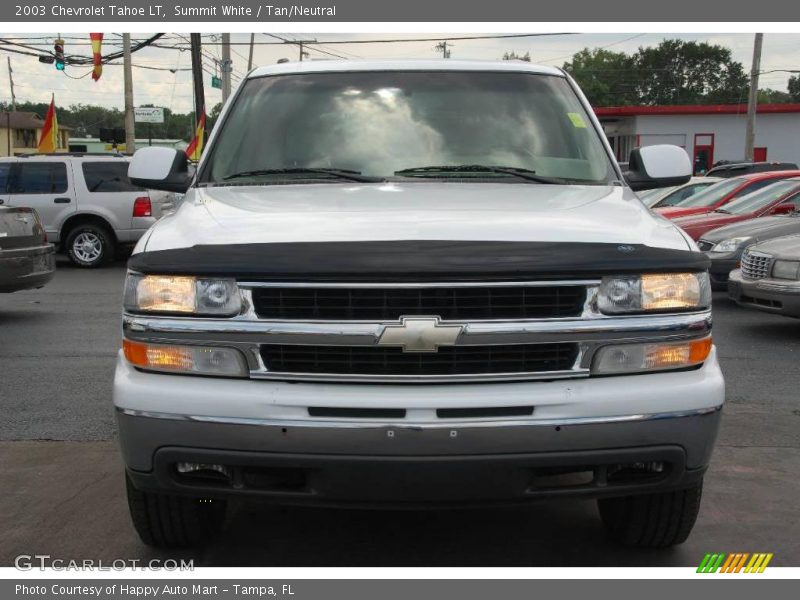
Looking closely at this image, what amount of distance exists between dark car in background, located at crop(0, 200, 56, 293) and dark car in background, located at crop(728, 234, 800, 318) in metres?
7.28

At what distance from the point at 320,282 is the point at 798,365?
631 cm

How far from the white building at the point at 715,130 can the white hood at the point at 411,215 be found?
47368mm

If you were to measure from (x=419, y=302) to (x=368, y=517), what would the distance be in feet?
4.91

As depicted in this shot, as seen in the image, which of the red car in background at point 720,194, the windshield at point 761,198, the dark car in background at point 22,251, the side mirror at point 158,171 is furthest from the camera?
the red car in background at point 720,194

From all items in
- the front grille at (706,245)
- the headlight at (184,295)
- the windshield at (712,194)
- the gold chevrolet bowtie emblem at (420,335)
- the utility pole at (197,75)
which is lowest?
the front grille at (706,245)

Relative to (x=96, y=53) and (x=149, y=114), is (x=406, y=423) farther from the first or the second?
(x=149, y=114)

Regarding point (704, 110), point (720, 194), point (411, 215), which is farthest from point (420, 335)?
point (704, 110)

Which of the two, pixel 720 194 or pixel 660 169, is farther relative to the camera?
pixel 720 194

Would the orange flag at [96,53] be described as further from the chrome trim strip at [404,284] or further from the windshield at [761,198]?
the chrome trim strip at [404,284]

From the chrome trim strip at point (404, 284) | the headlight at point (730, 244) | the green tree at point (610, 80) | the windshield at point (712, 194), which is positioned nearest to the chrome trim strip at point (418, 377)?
the chrome trim strip at point (404, 284)

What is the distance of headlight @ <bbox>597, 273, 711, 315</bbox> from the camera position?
342 cm

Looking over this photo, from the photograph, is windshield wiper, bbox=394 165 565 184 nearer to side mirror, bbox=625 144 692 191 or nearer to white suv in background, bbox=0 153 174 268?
side mirror, bbox=625 144 692 191

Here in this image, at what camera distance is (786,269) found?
9758 millimetres

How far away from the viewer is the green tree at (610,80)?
10938 centimetres
